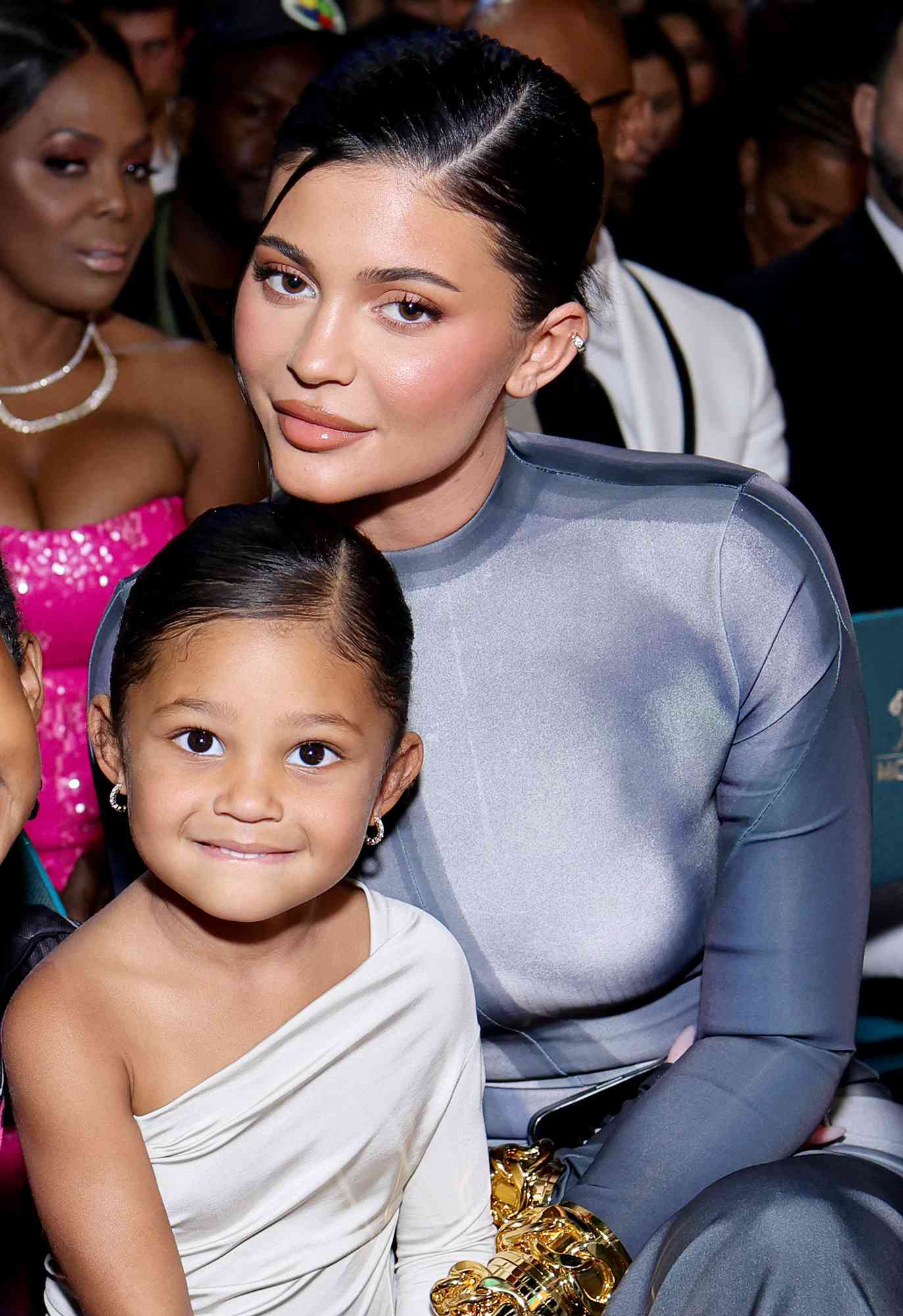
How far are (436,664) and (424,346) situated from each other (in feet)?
0.88

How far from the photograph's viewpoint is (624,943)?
1.31 metres

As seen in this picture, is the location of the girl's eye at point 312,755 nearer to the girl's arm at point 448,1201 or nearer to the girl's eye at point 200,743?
the girl's eye at point 200,743

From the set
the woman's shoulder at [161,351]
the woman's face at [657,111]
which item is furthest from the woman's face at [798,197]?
the woman's shoulder at [161,351]

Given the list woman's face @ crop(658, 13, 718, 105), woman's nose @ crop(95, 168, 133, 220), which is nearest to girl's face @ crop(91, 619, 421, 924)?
woman's nose @ crop(95, 168, 133, 220)

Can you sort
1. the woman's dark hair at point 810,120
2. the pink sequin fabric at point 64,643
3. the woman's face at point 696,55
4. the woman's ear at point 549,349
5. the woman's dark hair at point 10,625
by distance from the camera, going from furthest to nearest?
the woman's face at point 696,55
the woman's dark hair at point 810,120
the pink sequin fabric at point 64,643
the woman's ear at point 549,349
the woman's dark hair at point 10,625

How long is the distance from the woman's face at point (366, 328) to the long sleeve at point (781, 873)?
10.2 inches

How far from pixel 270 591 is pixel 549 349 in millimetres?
311

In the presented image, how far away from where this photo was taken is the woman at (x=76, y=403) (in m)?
1.98

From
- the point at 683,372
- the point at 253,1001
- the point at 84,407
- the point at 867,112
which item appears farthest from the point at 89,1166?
the point at 867,112

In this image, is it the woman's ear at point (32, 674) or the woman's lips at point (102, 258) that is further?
the woman's lips at point (102, 258)

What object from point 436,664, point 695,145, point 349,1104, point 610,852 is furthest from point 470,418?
point 695,145

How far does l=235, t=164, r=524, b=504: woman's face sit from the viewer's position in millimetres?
1133

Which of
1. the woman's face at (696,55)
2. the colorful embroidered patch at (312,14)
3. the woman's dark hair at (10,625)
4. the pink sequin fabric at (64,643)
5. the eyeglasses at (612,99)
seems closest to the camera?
the woman's dark hair at (10,625)

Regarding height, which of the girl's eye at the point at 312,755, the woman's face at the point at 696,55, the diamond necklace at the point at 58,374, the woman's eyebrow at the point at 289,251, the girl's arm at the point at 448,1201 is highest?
the woman's eyebrow at the point at 289,251
